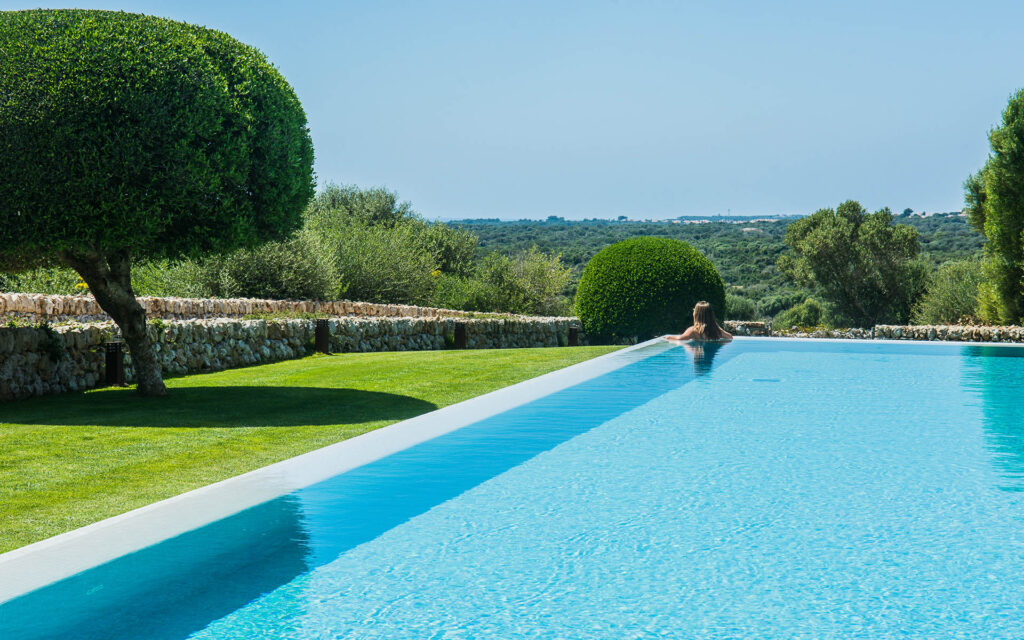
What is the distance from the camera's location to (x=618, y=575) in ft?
14.1

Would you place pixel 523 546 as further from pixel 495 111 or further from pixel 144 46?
pixel 495 111

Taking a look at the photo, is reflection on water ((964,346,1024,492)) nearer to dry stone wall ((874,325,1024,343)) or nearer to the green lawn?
dry stone wall ((874,325,1024,343))

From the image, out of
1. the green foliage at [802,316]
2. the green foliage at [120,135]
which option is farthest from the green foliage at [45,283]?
the green foliage at [802,316]

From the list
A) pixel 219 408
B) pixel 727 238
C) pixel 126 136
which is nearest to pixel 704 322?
pixel 219 408

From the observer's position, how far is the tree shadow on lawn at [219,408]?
806cm

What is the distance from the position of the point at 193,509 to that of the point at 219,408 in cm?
473

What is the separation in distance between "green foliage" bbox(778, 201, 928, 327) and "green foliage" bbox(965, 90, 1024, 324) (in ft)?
45.5

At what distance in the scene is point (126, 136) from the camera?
810cm

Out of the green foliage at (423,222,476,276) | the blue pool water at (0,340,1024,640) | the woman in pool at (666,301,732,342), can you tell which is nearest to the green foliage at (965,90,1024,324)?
the woman in pool at (666,301,732,342)

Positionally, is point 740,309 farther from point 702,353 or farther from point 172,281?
point 172,281

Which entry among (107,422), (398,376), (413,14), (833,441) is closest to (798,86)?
(413,14)

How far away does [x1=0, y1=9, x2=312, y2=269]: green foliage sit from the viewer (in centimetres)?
799

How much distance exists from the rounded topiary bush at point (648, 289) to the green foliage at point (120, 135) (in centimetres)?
1342

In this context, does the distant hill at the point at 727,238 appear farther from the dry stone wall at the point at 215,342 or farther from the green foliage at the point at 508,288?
the dry stone wall at the point at 215,342
